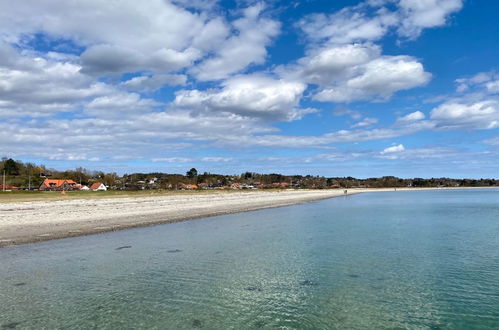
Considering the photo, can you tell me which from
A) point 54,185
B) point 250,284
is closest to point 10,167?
point 54,185

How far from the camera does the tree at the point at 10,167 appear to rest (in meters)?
150

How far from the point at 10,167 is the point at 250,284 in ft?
552

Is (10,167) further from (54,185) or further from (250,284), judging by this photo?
(250,284)

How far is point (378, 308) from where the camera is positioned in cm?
1136

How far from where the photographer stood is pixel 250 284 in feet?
46.4

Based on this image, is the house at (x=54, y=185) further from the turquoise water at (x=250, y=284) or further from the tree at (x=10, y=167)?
the turquoise water at (x=250, y=284)

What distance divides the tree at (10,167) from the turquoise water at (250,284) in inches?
5984

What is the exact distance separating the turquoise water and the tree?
15200 centimetres

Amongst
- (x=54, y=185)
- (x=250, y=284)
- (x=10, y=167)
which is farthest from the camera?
(x=10, y=167)

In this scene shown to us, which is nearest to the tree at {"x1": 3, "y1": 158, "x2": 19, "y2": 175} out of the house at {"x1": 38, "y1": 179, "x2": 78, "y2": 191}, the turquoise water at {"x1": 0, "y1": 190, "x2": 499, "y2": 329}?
the house at {"x1": 38, "y1": 179, "x2": 78, "y2": 191}

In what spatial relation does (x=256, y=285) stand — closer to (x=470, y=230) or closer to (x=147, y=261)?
(x=147, y=261)

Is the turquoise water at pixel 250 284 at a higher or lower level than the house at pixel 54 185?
lower

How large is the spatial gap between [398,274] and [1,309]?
14496 mm

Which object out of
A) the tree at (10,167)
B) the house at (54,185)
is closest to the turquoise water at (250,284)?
the house at (54,185)
